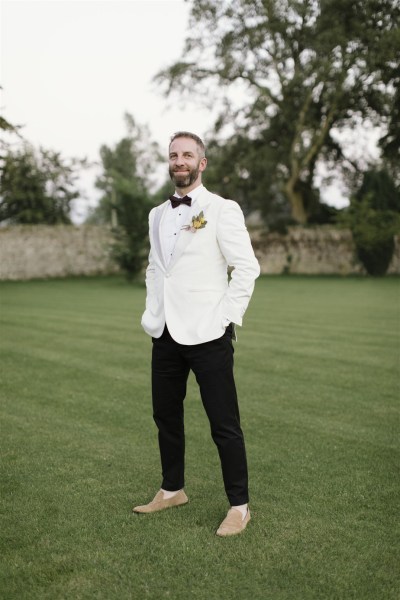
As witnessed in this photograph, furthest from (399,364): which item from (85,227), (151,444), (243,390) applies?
(85,227)

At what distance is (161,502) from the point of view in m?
3.94

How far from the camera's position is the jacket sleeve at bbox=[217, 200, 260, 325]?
11.7 feet

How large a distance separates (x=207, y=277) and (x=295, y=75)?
109 ft

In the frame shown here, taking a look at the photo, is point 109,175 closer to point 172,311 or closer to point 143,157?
point 143,157

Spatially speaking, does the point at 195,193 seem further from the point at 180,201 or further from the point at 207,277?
the point at 207,277

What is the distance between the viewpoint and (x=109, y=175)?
6006cm

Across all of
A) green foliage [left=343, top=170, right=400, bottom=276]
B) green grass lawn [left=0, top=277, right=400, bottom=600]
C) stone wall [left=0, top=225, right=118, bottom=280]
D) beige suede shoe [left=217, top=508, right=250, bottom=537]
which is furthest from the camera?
green foliage [left=343, top=170, right=400, bottom=276]

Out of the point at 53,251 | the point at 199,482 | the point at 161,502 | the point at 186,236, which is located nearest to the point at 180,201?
the point at 186,236

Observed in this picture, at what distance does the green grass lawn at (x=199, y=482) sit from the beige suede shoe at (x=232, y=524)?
45 mm

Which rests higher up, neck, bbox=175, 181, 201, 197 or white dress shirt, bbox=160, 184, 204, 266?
neck, bbox=175, 181, 201, 197

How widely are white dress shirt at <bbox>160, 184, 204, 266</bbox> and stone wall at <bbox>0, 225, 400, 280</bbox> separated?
23910 millimetres

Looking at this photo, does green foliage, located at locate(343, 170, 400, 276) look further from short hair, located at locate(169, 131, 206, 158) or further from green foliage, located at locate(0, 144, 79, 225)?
short hair, located at locate(169, 131, 206, 158)

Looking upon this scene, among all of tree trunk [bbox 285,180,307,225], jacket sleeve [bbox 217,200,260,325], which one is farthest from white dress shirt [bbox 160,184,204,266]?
tree trunk [bbox 285,180,307,225]

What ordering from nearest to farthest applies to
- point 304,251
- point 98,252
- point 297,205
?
point 98,252 < point 304,251 < point 297,205
